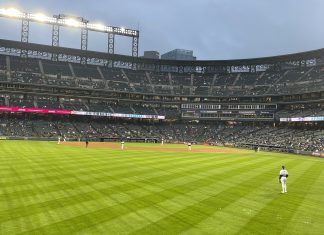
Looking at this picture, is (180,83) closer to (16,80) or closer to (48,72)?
(48,72)

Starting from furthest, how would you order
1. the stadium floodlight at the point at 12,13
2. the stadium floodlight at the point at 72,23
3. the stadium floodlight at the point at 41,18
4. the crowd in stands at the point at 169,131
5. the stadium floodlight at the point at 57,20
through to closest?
the stadium floodlight at the point at 72,23, the stadium floodlight at the point at 41,18, the stadium floodlight at the point at 57,20, the stadium floodlight at the point at 12,13, the crowd in stands at the point at 169,131

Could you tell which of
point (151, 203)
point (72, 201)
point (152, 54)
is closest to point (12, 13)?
point (152, 54)

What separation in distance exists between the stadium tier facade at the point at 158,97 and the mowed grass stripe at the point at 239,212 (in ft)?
192

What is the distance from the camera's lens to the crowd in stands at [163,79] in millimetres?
100250

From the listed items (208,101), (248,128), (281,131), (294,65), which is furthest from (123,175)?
(294,65)

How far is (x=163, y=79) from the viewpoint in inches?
4865

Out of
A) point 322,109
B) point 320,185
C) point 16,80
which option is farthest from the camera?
point 16,80

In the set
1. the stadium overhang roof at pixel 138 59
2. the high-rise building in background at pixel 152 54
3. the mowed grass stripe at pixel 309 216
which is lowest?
the mowed grass stripe at pixel 309 216

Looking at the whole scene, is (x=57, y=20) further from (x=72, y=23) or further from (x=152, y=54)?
(x=152, y=54)

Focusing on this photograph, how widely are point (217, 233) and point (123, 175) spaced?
50.0 ft

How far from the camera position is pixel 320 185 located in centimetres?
2858

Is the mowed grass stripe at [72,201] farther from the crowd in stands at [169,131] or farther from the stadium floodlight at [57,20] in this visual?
the stadium floodlight at [57,20]

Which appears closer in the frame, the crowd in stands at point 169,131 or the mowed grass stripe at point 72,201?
the mowed grass stripe at point 72,201

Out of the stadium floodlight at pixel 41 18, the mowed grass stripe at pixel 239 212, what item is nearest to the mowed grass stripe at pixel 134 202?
the mowed grass stripe at pixel 239 212
